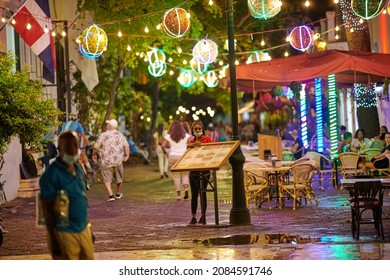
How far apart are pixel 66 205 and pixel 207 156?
20.0 feet

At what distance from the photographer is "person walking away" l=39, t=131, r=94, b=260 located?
8367 millimetres

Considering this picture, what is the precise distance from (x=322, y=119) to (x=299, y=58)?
19.7 feet

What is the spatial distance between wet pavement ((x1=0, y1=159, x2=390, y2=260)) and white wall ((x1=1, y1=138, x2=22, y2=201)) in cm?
73

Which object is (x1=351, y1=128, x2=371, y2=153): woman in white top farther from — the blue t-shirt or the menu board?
the blue t-shirt

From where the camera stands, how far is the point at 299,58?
747 inches

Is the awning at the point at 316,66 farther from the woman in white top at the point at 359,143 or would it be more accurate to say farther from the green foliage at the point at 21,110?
the green foliage at the point at 21,110

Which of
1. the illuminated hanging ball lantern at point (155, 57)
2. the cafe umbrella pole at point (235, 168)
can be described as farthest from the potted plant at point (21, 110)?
the illuminated hanging ball lantern at point (155, 57)

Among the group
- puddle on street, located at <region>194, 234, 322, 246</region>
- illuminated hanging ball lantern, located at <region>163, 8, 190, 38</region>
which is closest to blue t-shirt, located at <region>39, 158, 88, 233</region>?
puddle on street, located at <region>194, 234, 322, 246</region>

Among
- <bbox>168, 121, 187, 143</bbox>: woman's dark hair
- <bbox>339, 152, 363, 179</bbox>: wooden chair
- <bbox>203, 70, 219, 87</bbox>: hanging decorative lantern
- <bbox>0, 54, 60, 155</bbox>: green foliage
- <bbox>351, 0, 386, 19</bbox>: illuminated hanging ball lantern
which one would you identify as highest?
<bbox>203, 70, 219, 87</bbox>: hanging decorative lantern

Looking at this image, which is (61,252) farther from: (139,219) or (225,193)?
(225,193)

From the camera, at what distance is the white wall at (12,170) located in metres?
19.9

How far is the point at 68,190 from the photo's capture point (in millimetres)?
8422

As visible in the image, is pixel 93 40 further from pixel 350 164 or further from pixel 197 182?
pixel 350 164

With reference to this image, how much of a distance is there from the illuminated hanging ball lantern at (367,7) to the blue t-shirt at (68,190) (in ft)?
26.8
